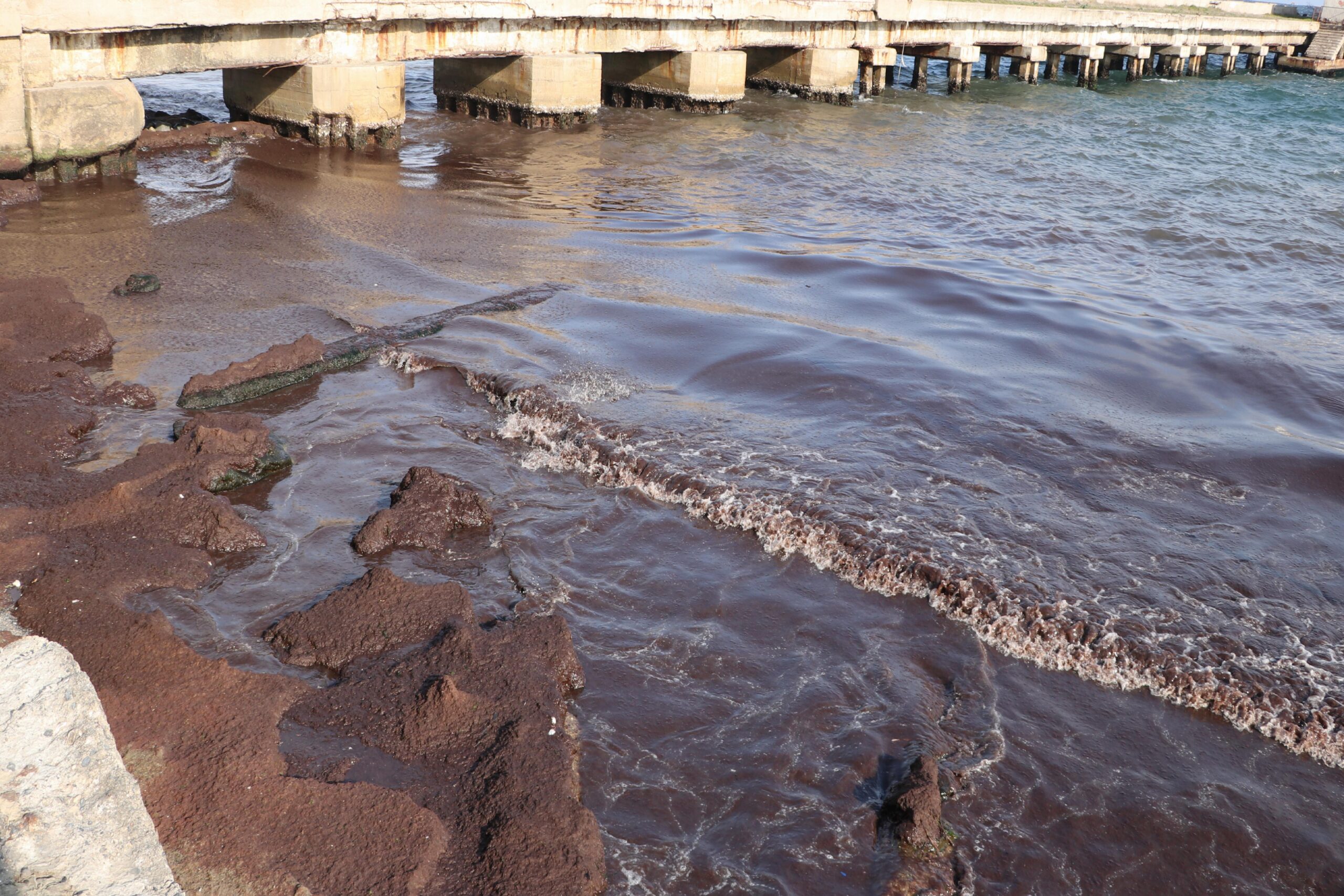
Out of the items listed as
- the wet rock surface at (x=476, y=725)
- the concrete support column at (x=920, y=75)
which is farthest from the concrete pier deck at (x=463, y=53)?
the wet rock surface at (x=476, y=725)

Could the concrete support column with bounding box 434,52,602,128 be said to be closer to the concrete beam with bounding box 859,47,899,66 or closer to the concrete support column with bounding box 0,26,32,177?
the concrete support column with bounding box 0,26,32,177

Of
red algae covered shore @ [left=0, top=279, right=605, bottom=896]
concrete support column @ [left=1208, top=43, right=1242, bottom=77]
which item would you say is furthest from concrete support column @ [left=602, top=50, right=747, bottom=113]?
concrete support column @ [left=1208, top=43, right=1242, bottom=77]

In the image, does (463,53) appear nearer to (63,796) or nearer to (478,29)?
(478,29)

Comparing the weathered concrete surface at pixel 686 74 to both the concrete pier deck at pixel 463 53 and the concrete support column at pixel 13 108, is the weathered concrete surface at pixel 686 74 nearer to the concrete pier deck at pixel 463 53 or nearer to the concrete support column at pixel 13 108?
the concrete pier deck at pixel 463 53

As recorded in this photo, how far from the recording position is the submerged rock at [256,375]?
22.5 ft

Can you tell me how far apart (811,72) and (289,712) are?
75.6ft

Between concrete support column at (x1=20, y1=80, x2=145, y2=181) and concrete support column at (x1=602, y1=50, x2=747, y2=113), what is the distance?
11.2m

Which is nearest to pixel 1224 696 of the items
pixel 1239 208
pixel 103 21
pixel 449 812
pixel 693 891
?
pixel 693 891

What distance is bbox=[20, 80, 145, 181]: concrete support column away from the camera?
38.2 ft

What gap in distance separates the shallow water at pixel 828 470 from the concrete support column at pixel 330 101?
0.93m

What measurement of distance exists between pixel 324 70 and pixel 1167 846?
1466cm

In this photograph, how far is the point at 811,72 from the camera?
24.4 m

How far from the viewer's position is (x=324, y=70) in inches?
591

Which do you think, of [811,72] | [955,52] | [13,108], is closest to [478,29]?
[13,108]
